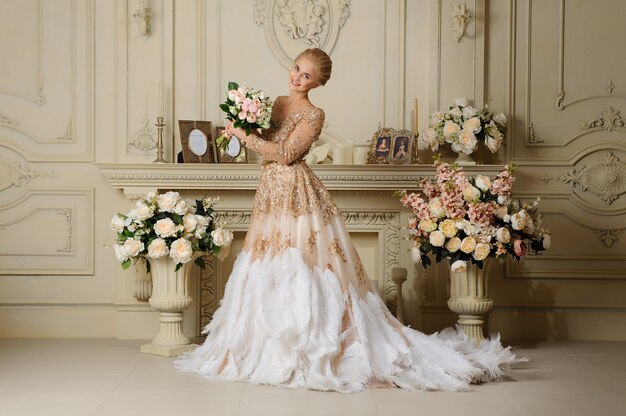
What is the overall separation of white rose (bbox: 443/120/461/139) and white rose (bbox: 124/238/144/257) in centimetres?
205

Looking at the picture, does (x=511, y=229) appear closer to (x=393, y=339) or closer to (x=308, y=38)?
(x=393, y=339)

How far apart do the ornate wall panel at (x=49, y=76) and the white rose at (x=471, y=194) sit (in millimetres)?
2546

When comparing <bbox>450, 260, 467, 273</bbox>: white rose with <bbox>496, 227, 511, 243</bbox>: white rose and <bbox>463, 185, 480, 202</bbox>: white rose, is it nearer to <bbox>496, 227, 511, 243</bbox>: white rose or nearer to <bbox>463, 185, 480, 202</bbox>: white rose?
<bbox>496, 227, 511, 243</bbox>: white rose

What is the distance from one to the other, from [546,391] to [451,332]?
73cm

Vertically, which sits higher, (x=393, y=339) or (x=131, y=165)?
(x=131, y=165)

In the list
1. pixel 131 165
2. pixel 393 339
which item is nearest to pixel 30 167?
pixel 131 165

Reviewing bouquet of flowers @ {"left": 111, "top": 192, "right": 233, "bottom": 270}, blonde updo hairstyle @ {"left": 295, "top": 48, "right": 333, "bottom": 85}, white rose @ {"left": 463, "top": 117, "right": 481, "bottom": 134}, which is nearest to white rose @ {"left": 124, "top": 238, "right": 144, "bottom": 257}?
bouquet of flowers @ {"left": 111, "top": 192, "right": 233, "bottom": 270}

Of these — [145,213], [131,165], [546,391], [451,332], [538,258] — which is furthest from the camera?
[538,258]

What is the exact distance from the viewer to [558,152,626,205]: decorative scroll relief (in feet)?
19.5

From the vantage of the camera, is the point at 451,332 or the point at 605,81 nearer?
the point at 451,332

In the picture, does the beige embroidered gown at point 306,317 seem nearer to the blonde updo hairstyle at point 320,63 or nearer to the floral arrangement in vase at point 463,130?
the blonde updo hairstyle at point 320,63

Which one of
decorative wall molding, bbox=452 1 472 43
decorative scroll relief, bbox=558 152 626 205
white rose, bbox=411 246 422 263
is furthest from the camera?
decorative scroll relief, bbox=558 152 626 205

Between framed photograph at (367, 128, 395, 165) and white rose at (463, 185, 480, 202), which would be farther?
framed photograph at (367, 128, 395, 165)

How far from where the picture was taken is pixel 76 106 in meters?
5.89
